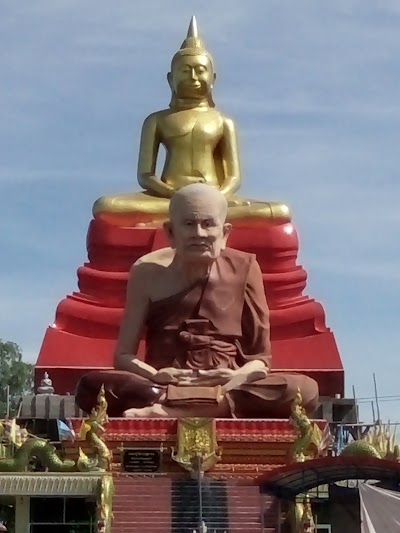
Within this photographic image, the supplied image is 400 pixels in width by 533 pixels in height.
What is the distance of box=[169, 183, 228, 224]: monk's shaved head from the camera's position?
47.5 ft

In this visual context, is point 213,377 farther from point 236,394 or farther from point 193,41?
point 193,41

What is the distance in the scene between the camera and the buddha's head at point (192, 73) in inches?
745

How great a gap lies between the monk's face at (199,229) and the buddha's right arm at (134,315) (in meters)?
0.62

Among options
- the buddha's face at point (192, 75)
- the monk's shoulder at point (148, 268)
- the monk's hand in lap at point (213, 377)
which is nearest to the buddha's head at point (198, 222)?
the monk's shoulder at point (148, 268)

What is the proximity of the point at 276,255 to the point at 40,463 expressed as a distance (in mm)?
6406

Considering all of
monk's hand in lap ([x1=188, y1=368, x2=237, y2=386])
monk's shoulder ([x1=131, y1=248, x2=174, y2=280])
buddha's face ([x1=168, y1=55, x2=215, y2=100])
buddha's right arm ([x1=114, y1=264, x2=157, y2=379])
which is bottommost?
monk's hand in lap ([x1=188, y1=368, x2=237, y2=386])

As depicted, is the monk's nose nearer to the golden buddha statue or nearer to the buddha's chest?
the golden buddha statue

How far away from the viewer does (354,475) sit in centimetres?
1102

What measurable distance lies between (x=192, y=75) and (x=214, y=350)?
18.2 feet

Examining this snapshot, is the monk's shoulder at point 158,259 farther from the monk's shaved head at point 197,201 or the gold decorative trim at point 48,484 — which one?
the gold decorative trim at point 48,484

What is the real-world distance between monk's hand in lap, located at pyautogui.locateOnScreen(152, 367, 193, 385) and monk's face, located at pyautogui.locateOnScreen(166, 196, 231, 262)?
1.24 m

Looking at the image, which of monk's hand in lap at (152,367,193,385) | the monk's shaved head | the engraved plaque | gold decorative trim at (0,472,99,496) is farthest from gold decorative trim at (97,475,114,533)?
the monk's shaved head

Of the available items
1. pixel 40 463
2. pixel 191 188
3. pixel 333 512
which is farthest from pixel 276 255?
pixel 333 512

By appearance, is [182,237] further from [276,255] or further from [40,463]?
[276,255]
